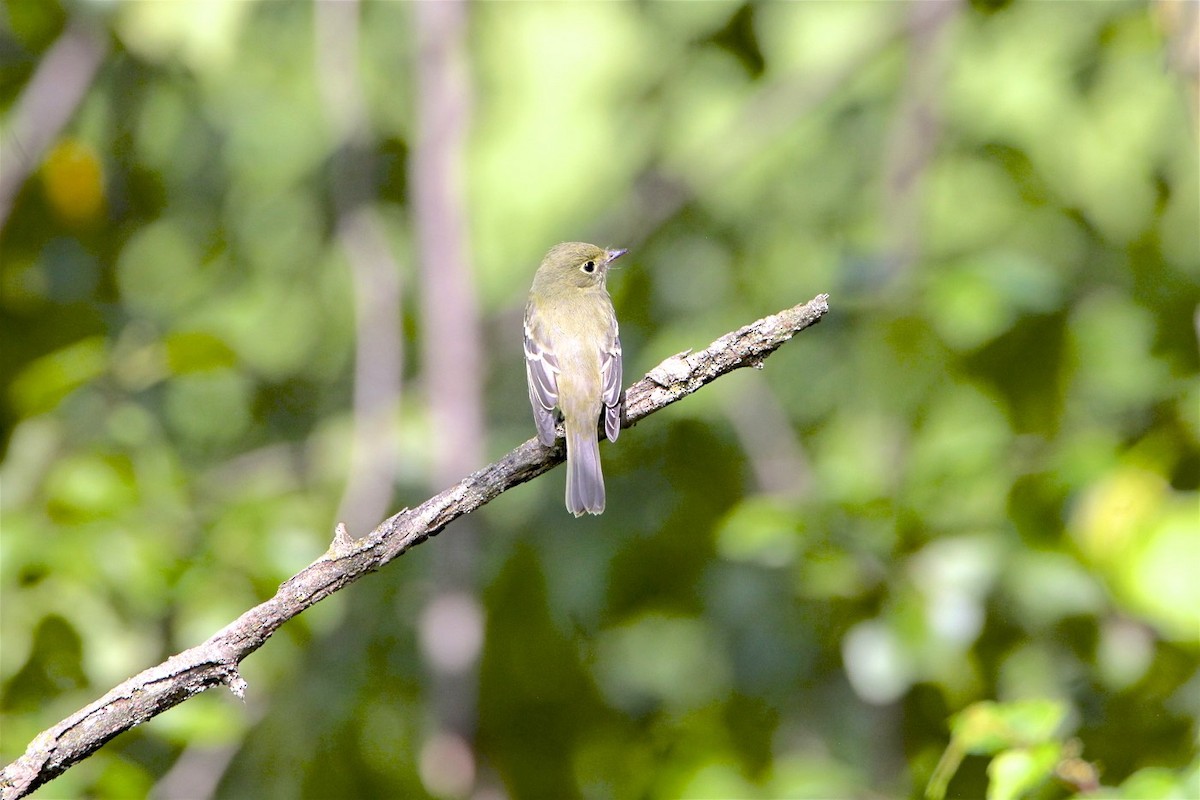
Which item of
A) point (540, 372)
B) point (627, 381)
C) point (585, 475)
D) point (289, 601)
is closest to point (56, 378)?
point (540, 372)

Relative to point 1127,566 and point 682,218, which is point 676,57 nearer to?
point 682,218

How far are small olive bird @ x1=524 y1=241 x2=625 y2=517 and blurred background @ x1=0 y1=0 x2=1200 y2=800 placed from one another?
292 mm

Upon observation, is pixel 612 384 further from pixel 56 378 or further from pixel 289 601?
pixel 289 601

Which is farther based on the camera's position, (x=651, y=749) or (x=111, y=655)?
Result: (x=651, y=749)

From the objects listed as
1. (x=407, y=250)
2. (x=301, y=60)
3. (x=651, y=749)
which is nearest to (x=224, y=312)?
(x=407, y=250)

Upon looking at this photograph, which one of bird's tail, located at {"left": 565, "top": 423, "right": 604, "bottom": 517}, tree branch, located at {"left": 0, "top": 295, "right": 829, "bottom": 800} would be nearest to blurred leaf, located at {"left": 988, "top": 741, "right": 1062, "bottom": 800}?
tree branch, located at {"left": 0, "top": 295, "right": 829, "bottom": 800}

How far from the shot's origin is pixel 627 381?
518 centimetres

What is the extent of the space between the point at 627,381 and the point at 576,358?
50.3 inches

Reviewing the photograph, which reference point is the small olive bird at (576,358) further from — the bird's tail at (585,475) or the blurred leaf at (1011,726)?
the blurred leaf at (1011,726)

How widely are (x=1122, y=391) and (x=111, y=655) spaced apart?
137 inches

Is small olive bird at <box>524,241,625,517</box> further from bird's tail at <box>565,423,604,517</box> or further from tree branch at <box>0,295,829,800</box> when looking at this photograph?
tree branch at <box>0,295,829,800</box>

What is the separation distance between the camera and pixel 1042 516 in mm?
3369

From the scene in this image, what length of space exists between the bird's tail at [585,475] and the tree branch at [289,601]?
134 cm

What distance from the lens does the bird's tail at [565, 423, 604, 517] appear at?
359 centimetres
